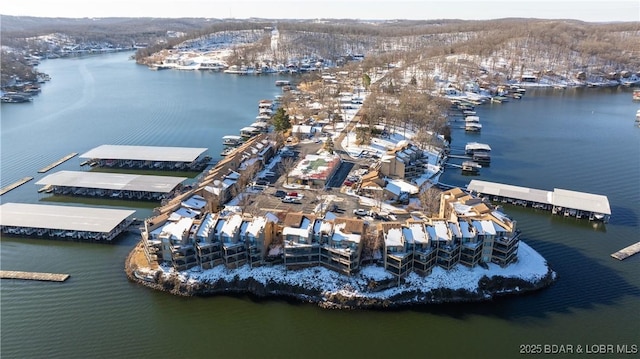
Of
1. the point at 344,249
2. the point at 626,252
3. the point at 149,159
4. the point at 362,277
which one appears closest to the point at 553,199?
the point at 626,252

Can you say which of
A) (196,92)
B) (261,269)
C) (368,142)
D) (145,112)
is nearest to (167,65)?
(196,92)

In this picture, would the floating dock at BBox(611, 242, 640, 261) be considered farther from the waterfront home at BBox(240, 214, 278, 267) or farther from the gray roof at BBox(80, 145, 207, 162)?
the gray roof at BBox(80, 145, 207, 162)

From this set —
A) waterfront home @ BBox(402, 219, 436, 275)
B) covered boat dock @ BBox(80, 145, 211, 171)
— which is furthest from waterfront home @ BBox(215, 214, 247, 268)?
covered boat dock @ BBox(80, 145, 211, 171)

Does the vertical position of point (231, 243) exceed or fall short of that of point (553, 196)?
it exceeds it

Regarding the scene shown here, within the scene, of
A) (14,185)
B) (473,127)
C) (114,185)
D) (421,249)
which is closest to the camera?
(421,249)

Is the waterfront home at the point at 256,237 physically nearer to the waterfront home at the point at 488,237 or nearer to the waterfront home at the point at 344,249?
the waterfront home at the point at 344,249

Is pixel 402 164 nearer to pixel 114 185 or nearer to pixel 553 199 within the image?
pixel 553 199

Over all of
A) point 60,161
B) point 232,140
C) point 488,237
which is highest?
point 232,140

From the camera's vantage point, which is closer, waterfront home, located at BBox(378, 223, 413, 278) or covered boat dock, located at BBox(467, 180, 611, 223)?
waterfront home, located at BBox(378, 223, 413, 278)
